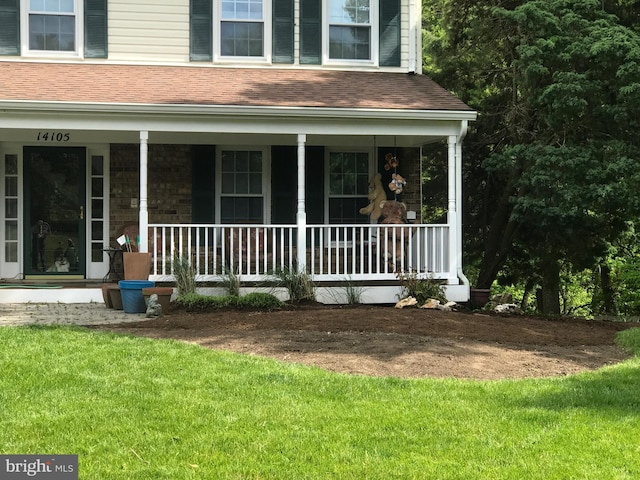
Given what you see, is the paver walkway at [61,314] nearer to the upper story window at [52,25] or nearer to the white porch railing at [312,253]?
the white porch railing at [312,253]

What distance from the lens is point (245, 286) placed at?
11102mm

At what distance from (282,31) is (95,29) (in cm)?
310

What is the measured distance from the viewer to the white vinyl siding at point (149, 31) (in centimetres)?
1250

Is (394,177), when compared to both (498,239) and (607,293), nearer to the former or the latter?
(498,239)

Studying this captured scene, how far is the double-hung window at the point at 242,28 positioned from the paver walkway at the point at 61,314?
16.2 ft

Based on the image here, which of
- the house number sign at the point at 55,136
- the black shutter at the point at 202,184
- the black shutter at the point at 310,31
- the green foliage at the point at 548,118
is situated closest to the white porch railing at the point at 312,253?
the black shutter at the point at 202,184

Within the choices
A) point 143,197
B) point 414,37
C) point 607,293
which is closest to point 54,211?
point 143,197

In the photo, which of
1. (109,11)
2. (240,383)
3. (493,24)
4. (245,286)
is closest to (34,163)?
(109,11)

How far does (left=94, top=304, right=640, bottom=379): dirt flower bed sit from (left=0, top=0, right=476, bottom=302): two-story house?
1.91 meters

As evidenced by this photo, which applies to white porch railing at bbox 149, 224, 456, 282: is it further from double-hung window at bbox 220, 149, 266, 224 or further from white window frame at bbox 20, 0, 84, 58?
white window frame at bbox 20, 0, 84, 58

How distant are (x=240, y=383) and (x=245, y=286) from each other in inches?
216

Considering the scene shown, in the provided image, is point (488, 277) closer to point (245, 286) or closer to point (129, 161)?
point (245, 286)

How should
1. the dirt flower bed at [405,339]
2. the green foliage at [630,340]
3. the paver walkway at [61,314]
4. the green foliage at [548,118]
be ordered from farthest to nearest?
the green foliage at [548,118] → the paver walkway at [61,314] → the green foliage at [630,340] → the dirt flower bed at [405,339]

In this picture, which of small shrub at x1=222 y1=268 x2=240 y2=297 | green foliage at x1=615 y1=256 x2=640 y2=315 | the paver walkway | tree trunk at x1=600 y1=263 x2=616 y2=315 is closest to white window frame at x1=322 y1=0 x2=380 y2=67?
small shrub at x1=222 y1=268 x2=240 y2=297
